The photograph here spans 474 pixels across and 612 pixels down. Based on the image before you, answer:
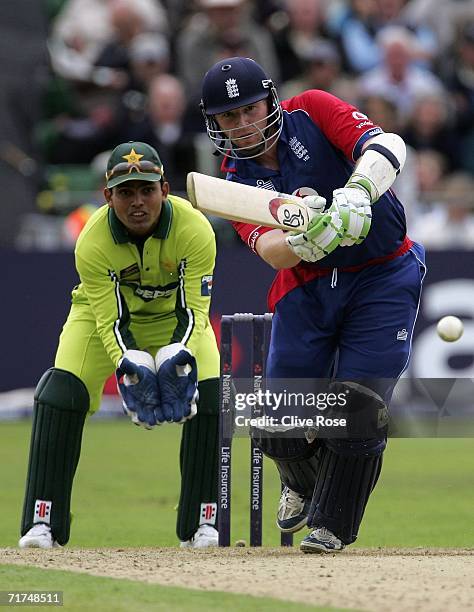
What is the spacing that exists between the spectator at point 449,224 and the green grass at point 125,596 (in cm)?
798

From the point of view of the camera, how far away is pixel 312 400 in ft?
20.7

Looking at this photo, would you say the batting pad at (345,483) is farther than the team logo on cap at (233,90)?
Yes

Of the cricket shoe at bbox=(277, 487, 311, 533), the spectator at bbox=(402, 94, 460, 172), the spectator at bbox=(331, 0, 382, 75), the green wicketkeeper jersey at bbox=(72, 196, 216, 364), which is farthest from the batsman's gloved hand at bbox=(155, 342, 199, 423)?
→ the spectator at bbox=(331, 0, 382, 75)

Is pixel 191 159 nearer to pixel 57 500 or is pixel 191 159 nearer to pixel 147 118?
pixel 147 118

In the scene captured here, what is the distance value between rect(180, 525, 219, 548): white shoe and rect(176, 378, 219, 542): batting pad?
0.08 ft

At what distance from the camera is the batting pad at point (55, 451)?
714 cm

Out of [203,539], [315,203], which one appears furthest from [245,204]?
[203,539]

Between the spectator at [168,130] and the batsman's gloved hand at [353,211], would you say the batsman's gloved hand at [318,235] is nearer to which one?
the batsman's gloved hand at [353,211]

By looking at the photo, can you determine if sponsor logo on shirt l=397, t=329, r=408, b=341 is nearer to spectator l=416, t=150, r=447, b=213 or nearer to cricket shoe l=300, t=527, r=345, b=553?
cricket shoe l=300, t=527, r=345, b=553

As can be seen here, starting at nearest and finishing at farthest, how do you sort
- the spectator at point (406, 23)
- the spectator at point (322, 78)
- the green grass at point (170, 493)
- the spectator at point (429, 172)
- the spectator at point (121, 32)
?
the green grass at point (170, 493) → the spectator at point (429, 172) → the spectator at point (322, 78) → the spectator at point (121, 32) → the spectator at point (406, 23)

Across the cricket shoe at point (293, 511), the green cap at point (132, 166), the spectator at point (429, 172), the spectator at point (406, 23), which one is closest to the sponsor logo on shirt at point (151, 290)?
the green cap at point (132, 166)

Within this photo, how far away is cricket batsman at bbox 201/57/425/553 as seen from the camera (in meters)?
6.07

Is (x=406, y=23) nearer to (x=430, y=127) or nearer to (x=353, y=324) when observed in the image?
(x=430, y=127)

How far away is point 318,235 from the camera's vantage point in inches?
223
